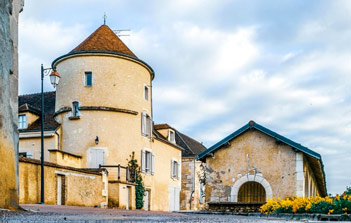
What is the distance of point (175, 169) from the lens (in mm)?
38625

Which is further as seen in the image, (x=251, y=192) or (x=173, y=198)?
(x=173, y=198)

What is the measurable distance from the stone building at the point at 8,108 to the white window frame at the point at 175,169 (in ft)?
109

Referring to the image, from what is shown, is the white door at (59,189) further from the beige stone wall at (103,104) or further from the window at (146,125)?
the window at (146,125)

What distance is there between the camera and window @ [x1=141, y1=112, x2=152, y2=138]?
3153cm

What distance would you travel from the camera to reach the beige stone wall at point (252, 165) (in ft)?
61.1

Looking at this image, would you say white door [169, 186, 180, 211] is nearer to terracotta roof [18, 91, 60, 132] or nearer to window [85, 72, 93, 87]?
terracotta roof [18, 91, 60, 132]

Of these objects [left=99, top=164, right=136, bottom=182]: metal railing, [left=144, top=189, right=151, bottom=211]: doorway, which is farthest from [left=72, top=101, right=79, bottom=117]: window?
[left=144, top=189, right=151, bottom=211]: doorway

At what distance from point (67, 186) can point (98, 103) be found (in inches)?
379

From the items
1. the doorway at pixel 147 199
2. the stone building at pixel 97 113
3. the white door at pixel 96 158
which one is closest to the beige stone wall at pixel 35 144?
the stone building at pixel 97 113

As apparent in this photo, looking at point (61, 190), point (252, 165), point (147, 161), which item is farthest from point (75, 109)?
point (252, 165)

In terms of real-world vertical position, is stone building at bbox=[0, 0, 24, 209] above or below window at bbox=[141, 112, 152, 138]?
below

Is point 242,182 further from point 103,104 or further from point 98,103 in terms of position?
point 98,103

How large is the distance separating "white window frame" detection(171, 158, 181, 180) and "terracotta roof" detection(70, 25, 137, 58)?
1007 centimetres

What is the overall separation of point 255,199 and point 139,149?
12819 mm
